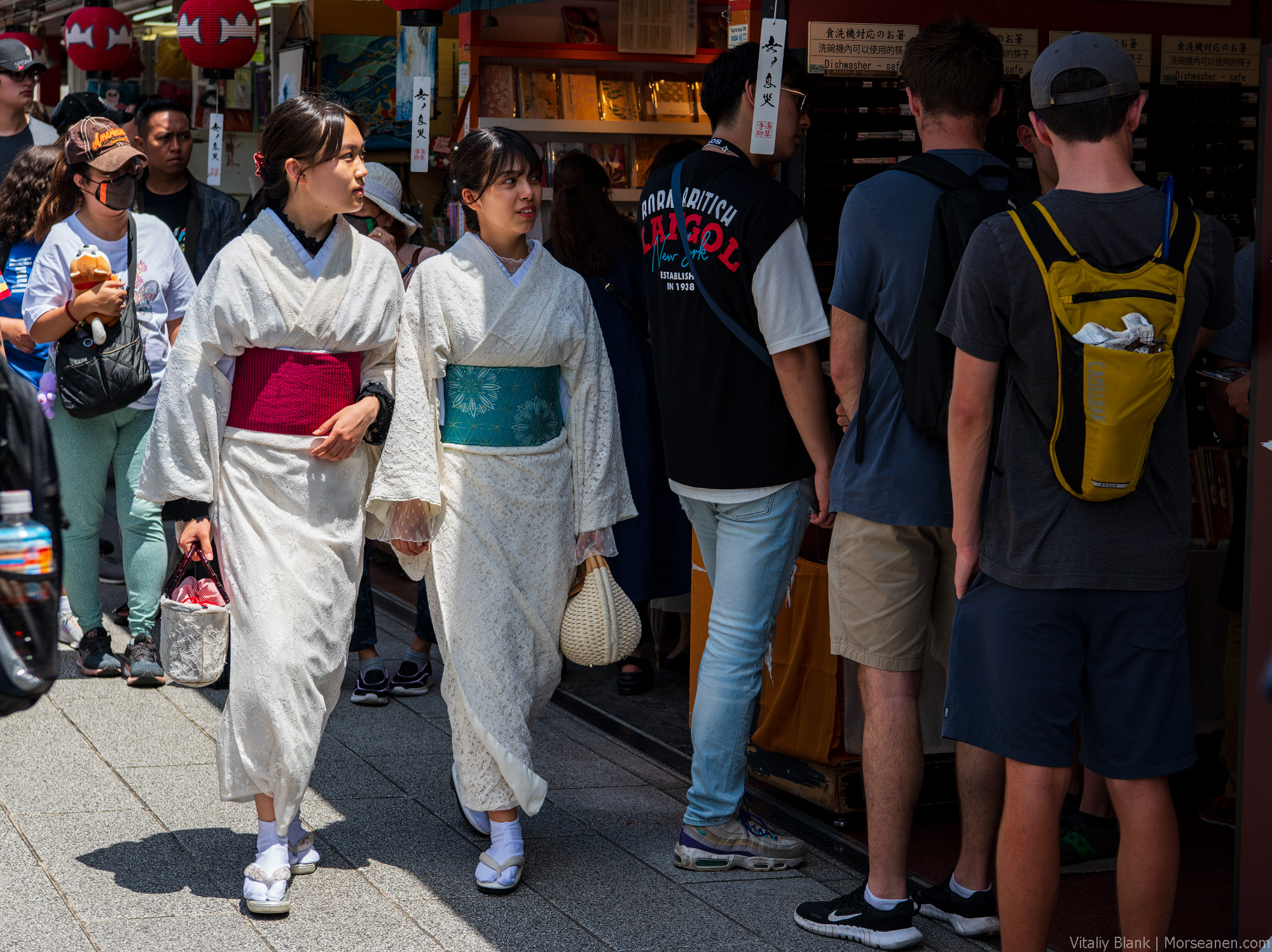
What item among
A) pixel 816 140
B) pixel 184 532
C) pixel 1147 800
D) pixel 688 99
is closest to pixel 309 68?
pixel 688 99

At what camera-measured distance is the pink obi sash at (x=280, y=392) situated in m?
3.23

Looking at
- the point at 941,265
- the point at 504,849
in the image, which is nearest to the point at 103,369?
the point at 504,849

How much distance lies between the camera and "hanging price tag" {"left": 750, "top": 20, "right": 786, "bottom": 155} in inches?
130

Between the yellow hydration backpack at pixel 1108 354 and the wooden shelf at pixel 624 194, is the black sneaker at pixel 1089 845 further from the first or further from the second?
the wooden shelf at pixel 624 194

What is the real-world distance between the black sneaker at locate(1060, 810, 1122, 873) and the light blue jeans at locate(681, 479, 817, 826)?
0.86m

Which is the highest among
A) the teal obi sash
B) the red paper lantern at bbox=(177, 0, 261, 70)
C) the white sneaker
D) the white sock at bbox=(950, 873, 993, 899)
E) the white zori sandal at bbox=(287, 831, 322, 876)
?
the red paper lantern at bbox=(177, 0, 261, 70)

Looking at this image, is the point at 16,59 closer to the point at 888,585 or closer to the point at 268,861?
the point at 268,861

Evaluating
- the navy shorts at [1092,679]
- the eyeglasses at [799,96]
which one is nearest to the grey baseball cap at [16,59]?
the eyeglasses at [799,96]

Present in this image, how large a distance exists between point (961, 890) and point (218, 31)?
Result: 5.44m

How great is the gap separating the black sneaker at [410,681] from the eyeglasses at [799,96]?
2.58 meters

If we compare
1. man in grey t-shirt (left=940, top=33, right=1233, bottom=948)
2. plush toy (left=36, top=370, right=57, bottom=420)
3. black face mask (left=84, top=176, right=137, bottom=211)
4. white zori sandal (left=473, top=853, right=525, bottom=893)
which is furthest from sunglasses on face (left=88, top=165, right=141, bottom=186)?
man in grey t-shirt (left=940, top=33, right=1233, bottom=948)

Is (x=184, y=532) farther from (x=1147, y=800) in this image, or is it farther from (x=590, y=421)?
(x=1147, y=800)

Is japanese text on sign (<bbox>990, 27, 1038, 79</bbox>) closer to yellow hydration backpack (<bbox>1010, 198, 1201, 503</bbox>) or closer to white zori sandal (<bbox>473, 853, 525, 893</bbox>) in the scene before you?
yellow hydration backpack (<bbox>1010, 198, 1201, 503</bbox>)

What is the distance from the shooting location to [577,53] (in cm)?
623
